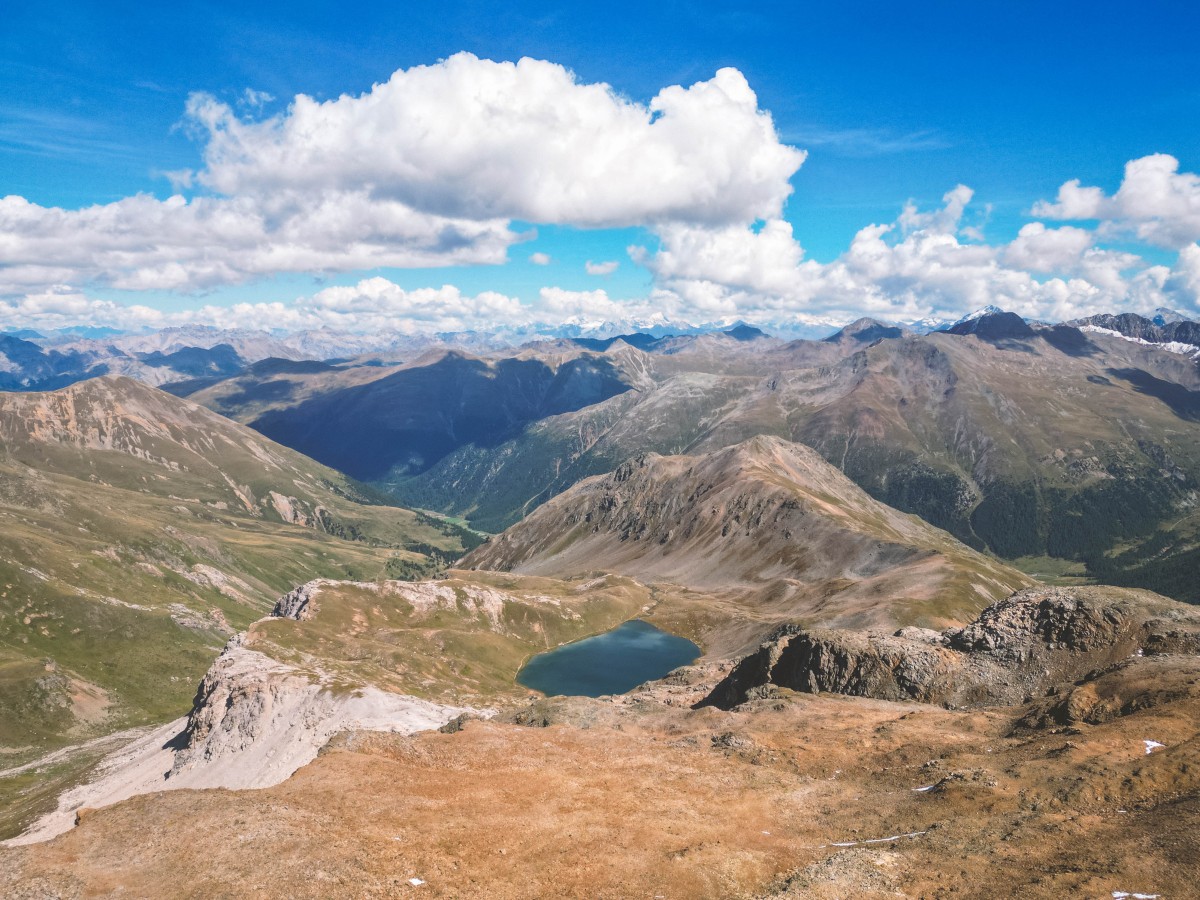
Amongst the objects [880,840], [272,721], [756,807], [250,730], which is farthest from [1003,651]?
[250,730]

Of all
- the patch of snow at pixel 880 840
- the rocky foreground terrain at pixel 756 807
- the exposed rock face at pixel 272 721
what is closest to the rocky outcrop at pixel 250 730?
the exposed rock face at pixel 272 721

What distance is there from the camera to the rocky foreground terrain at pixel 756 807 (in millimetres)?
39656

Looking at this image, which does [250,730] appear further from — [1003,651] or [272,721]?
[1003,651]

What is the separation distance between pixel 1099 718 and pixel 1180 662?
13.0 m

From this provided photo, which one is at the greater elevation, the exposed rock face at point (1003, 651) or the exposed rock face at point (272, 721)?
the exposed rock face at point (1003, 651)

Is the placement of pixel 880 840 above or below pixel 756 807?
above

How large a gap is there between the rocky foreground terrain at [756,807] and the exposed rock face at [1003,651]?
0.43 meters

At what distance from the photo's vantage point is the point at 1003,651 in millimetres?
85375

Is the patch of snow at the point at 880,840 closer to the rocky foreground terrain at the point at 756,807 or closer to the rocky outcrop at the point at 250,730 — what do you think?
the rocky foreground terrain at the point at 756,807

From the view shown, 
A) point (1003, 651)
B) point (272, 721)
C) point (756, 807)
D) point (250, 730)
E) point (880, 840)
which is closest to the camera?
point (880, 840)

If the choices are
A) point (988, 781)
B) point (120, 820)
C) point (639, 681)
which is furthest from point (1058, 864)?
point (639, 681)

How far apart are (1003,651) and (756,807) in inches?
1961

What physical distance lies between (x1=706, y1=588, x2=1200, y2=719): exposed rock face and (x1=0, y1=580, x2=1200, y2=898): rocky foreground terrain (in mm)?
434

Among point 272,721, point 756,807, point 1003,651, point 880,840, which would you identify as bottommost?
point 272,721
